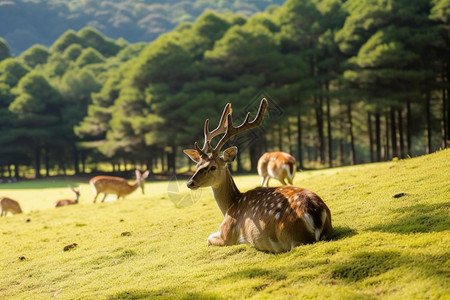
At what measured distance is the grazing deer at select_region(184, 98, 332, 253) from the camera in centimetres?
511

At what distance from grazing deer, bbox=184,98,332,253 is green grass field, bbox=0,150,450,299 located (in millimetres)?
173

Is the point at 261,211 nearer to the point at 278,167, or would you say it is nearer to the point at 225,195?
Result: the point at 225,195

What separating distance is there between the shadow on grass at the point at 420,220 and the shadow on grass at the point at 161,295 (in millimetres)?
2145

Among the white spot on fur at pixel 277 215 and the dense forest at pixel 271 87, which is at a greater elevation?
the dense forest at pixel 271 87

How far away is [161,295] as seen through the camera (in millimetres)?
4746

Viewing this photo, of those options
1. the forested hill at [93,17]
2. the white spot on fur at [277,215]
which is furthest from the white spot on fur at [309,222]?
the forested hill at [93,17]

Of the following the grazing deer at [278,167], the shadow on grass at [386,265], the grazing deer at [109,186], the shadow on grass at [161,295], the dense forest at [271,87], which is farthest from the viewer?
the dense forest at [271,87]

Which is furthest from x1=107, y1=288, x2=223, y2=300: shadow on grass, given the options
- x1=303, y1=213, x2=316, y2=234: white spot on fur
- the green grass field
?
x1=303, y1=213, x2=316, y2=234: white spot on fur

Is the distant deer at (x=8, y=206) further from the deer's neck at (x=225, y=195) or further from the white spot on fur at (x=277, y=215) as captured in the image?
the white spot on fur at (x=277, y=215)

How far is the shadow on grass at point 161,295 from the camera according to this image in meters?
4.42

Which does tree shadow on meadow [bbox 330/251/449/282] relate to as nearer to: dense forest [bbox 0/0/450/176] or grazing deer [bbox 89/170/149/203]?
grazing deer [bbox 89/170/149/203]

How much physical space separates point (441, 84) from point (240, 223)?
2459 centimetres

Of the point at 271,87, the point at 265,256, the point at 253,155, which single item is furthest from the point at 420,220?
the point at 253,155

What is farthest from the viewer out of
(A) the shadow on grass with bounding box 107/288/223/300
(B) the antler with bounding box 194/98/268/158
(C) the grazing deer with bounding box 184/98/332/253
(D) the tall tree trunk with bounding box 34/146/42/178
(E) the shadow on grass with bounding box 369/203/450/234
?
(D) the tall tree trunk with bounding box 34/146/42/178
